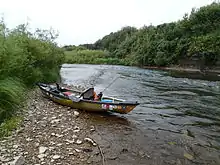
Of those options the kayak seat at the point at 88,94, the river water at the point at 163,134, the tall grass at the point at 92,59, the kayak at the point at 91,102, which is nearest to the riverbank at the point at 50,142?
the river water at the point at 163,134

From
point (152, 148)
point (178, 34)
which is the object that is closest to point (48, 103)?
point (152, 148)

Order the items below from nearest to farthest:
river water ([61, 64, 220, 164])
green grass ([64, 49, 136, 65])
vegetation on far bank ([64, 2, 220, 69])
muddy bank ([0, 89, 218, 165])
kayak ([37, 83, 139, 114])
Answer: muddy bank ([0, 89, 218, 165])
river water ([61, 64, 220, 164])
kayak ([37, 83, 139, 114])
vegetation on far bank ([64, 2, 220, 69])
green grass ([64, 49, 136, 65])

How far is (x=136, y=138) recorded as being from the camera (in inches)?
271

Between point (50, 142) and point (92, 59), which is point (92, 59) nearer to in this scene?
point (92, 59)

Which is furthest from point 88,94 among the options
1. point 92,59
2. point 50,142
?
point 92,59

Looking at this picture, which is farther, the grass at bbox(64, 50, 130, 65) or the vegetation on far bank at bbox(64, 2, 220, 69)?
the grass at bbox(64, 50, 130, 65)

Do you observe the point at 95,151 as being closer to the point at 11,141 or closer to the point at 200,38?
the point at 11,141

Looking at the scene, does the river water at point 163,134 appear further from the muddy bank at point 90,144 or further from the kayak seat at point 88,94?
the kayak seat at point 88,94

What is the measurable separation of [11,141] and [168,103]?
29.6ft

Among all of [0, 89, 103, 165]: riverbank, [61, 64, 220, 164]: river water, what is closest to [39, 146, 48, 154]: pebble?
[0, 89, 103, 165]: riverbank

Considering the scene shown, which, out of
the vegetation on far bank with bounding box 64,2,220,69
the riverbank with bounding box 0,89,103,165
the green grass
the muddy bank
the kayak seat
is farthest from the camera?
the green grass

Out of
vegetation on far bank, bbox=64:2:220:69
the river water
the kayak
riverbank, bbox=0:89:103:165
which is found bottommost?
the river water

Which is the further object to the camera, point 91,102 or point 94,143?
point 91,102

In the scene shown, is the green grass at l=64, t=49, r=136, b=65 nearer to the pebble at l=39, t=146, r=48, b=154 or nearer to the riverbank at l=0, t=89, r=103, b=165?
the riverbank at l=0, t=89, r=103, b=165
